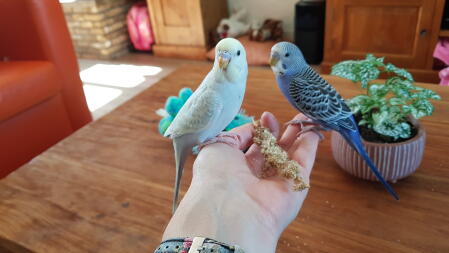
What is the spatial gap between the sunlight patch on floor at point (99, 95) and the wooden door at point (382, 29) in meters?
1.38

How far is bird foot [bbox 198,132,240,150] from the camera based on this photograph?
676mm

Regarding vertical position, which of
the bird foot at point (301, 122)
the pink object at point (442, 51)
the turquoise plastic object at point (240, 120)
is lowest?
the pink object at point (442, 51)

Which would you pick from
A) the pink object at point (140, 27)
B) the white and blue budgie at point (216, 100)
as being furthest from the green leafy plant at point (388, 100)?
the pink object at point (140, 27)

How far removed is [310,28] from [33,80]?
5.36ft

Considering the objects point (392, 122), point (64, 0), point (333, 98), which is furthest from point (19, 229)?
point (64, 0)

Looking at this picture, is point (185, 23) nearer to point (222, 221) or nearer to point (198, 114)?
point (198, 114)

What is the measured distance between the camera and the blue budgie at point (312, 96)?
0.67 metres

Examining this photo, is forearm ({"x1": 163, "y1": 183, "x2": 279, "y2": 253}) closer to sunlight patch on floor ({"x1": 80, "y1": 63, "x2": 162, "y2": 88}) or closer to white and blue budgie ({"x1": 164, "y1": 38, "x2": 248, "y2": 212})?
white and blue budgie ({"x1": 164, "y1": 38, "x2": 248, "y2": 212})

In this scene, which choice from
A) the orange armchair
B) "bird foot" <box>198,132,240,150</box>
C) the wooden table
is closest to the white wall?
the orange armchair

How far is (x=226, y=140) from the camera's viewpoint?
2.24 ft

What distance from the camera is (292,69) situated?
0.69 m

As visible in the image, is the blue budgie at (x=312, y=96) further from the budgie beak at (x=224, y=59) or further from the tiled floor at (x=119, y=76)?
the tiled floor at (x=119, y=76)

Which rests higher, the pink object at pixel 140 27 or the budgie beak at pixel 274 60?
the budgie beak at pixel 274 60

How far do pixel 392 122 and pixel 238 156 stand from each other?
1.05 feet
